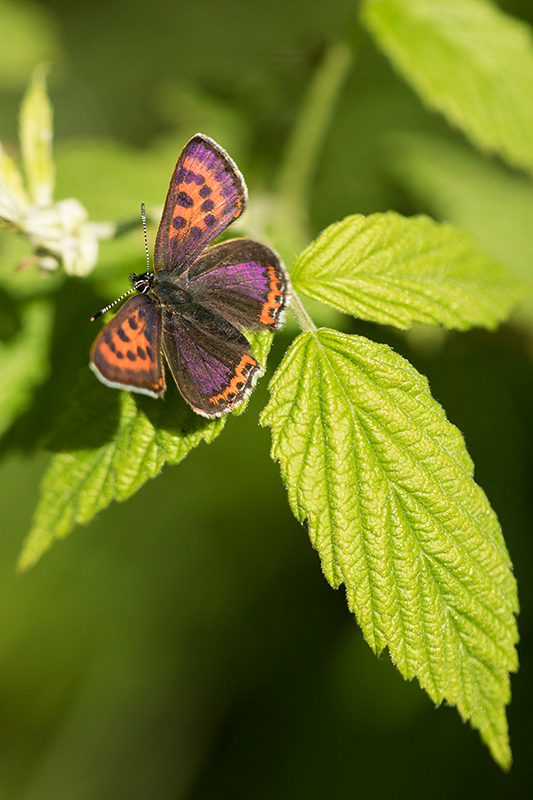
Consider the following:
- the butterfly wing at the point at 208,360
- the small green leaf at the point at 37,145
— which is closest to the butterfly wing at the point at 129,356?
the butterfly wing at the point at 208,360

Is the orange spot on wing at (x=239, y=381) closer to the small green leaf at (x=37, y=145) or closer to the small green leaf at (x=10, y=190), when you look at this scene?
the small green leaf at (x=10, y=190)

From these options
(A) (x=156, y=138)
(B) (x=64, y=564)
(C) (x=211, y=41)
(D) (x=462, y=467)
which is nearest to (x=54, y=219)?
(D) (x=462, y=467)

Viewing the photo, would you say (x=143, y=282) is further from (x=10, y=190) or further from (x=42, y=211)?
(x=10, y=190)

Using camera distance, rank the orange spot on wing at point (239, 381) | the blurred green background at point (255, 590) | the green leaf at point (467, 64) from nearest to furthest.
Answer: the orange spot on wing at point (239, 381)
the green leaf at point (467, 64)
the blurred green background at point (255, 590)

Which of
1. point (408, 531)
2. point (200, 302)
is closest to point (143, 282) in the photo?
point (200, 302)

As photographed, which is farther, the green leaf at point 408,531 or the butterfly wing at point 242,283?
the butterfly wing at point 242,283

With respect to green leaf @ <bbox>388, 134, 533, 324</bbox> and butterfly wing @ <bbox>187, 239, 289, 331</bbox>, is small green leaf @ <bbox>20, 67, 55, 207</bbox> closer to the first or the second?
butterfly wing @ <bbox>187, 239, 289, 331</bbox>

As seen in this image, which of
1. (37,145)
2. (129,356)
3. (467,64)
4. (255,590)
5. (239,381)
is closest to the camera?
(129,356)

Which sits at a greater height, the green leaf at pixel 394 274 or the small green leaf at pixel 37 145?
the small green leaf at pixel 37 145
